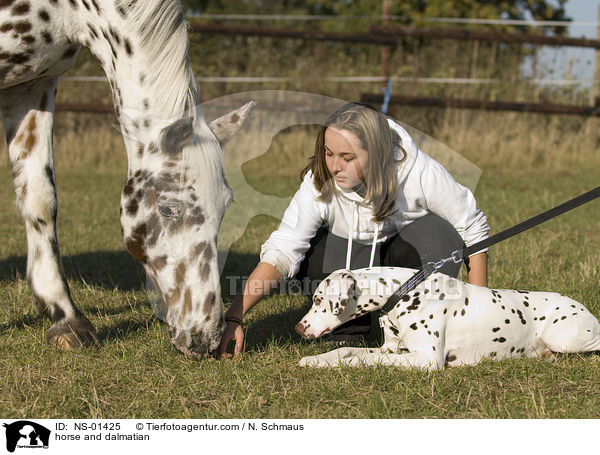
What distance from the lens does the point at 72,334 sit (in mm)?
3859

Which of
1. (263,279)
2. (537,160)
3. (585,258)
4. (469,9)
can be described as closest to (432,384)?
(263,279)

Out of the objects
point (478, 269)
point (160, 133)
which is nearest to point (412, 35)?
point (478, 269)

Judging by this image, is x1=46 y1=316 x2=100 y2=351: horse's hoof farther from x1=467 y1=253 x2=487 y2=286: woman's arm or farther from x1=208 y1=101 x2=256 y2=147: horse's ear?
x1=467 y1=253 x2=487 y2=286: woman's arm

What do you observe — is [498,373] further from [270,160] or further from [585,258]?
[270,160]

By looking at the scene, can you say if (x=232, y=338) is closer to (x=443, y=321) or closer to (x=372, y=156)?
(x=443, y=321)

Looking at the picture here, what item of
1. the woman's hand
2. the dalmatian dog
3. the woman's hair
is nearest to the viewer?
the dalmatian dog

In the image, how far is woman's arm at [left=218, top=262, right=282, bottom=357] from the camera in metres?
3.63

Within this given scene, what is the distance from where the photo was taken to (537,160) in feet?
39.0

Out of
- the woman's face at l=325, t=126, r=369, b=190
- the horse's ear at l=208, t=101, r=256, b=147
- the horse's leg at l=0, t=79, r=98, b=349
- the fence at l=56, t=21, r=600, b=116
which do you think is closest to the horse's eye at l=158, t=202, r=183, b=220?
A: the horse's ear at l=208, t=101, r=256, b=147

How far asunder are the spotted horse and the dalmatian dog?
23.3 inches

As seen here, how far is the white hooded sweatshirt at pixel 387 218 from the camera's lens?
400 centimetres

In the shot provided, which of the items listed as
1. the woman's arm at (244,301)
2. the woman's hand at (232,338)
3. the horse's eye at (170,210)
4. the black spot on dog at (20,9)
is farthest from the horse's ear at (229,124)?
the black spot on dog at (20,9)
